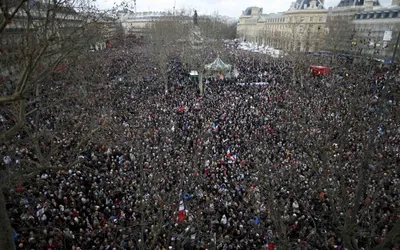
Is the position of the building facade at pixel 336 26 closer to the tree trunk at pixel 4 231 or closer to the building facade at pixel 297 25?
the building facade at pixel 297 25

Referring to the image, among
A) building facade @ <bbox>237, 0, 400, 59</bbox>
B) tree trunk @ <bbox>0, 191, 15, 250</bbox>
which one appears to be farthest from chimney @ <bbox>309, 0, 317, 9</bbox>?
tree trunk @ <bbox>0, 191, 15, 250</bbox>

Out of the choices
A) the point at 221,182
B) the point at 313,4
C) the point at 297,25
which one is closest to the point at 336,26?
the point at 297,25

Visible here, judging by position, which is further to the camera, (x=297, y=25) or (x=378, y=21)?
(x=297, y=25)

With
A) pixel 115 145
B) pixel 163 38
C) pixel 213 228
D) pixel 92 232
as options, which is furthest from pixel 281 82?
pixel 92 232

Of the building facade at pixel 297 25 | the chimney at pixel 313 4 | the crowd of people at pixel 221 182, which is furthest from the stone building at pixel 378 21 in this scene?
the crowd of people at pixel 221 182

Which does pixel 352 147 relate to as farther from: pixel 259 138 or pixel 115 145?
pixel 115 145

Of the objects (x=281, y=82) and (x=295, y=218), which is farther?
(x=281, y=82)

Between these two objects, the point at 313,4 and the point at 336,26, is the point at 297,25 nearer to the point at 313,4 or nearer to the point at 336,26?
the point at 313,4

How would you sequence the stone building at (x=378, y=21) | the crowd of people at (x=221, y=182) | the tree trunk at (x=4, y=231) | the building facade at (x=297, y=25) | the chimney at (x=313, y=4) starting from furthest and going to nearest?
the chimney at (x=313, y=4) < the building facade at (x=297, y=25) < the stone building at (x=378, y=21) < the crowd of people at (x=221, y=182) < the tree trunk at (x=4, y=231)
